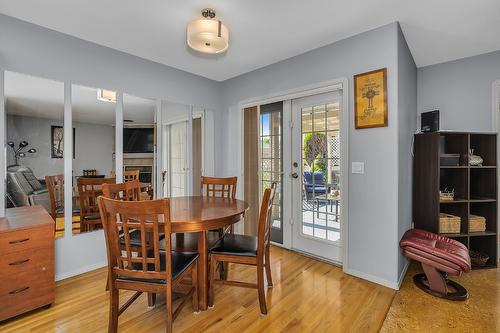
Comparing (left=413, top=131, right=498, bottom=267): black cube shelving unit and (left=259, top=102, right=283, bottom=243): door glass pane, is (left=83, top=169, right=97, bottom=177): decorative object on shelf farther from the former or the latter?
(left=413, top=131, right=498, bottom=267): black cube shelving unit

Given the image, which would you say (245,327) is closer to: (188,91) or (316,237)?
(316,237)

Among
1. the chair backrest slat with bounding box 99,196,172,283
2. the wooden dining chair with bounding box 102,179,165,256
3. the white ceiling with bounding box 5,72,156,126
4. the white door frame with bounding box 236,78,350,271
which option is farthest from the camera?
the white door frame with bounding box 236,78,350,271

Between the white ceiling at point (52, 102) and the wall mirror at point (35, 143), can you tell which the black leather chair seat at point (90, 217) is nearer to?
the wall mirror at point (35, 143)

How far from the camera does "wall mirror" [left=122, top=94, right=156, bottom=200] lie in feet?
10.0

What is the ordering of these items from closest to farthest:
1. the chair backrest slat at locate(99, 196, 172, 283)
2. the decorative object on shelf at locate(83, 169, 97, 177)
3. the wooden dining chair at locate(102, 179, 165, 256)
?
the chair backrest slat at locate(99, 196, 172, 283) → the wooden dining chair at locate(102, 179, 165, 256) → the decorative object on shelf at locate(83, 169, 97, 177)

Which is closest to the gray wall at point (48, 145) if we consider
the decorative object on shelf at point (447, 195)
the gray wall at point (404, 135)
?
the gray wall at point (404, 135)

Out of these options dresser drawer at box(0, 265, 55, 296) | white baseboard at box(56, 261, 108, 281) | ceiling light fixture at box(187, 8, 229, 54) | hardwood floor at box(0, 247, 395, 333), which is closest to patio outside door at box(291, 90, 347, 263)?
hardwood floor at box(0, 247, 395, 333)

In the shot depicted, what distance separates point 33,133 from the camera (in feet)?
8.05

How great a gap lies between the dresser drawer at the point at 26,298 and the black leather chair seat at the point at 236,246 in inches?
52.0

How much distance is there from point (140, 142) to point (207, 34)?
172 cm

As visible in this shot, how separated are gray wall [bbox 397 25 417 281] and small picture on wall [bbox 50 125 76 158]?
Result: 3286 mm

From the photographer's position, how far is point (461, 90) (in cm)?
315

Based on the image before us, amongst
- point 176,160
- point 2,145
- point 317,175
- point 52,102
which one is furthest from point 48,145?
point 317,175

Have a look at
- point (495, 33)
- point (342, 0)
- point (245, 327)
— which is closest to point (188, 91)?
point (342, 0)
